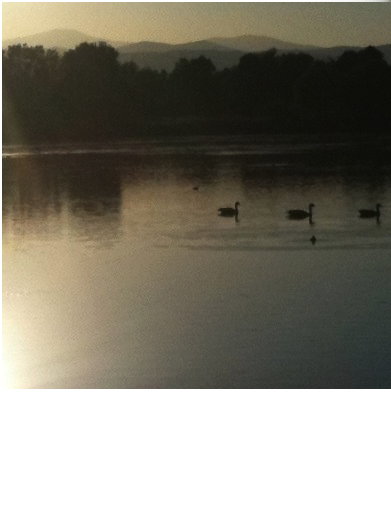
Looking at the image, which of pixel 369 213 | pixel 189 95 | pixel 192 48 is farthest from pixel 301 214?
pixel 192 48

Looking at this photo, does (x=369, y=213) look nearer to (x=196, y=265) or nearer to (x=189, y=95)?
(x=196, y=265)

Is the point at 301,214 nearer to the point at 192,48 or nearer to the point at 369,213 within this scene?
the point at 369,213

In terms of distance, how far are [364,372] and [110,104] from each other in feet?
4.00

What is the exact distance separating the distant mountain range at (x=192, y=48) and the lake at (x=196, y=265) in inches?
10.3

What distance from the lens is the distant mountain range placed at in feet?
7.16

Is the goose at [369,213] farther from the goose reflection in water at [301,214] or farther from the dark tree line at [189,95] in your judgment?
the dark tree line at [189,95]

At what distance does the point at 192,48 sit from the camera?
2.19 meters

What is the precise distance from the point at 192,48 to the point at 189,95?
152 millimetres

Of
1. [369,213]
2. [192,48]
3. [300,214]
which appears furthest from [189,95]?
[369,213]

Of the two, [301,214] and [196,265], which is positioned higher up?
[301,214]

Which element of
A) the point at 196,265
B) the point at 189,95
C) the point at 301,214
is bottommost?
the point at 196,265

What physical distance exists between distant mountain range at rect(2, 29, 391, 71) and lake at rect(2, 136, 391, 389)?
263 millimetres
